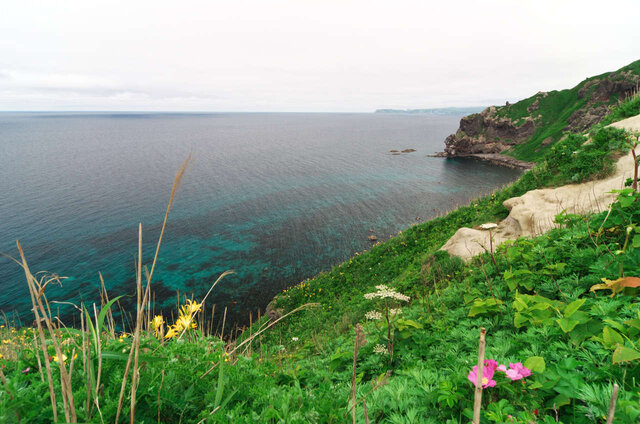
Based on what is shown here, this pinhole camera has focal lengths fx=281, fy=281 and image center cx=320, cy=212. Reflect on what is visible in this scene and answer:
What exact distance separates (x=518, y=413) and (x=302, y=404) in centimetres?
151

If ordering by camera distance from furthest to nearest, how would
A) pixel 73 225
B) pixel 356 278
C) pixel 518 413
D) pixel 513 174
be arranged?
pixel 513 174
pixel 73 225
pixel 356 278
pixel 518 413

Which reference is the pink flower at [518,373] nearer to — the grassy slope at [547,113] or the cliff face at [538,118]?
the grassy slope at [547,113]

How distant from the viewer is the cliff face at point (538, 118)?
70.0 meters

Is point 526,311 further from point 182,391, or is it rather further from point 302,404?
point 182,391

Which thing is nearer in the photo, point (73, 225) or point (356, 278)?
point (356, 278)

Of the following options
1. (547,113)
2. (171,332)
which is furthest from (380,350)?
(547,113)

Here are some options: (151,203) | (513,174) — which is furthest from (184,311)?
(513,174)

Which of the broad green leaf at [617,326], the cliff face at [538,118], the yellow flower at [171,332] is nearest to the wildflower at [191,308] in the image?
the yellow flower at [171,332]

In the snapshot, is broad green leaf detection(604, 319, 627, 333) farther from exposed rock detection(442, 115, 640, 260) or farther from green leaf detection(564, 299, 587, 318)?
exposed rock detection(442, 115, 640, 260)

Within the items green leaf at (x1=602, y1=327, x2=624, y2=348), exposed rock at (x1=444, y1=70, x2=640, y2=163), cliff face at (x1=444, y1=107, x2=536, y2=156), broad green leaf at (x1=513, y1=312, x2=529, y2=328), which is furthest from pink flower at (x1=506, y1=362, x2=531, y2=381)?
cliff face at (x1=444, y1=107, x2=536, y2=156)

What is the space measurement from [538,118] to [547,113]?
12.0ft

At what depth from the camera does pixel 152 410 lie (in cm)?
202

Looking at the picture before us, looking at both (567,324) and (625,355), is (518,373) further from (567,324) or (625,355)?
(567,324)

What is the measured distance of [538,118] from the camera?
81500mm
